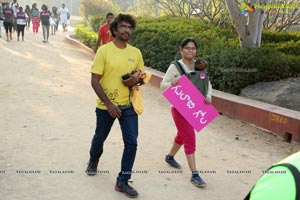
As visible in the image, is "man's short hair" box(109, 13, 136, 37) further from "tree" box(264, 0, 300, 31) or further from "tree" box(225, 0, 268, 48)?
"tree" box(264, 0, 300, 31)

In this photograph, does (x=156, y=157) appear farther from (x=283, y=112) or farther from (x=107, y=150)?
(x=283, y=112)

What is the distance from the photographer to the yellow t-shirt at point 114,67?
365 cm

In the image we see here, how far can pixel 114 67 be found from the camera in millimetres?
3672

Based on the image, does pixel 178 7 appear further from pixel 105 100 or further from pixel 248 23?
pixel 105 100

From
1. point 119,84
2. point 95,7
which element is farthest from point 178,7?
point 119,84

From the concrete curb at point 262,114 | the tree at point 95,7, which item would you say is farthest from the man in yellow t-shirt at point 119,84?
the tree at point 95,7

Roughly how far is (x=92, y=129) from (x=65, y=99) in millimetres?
1866

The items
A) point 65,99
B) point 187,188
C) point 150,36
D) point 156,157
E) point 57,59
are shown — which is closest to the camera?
point 187,188

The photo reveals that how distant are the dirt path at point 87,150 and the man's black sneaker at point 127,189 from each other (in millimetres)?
80

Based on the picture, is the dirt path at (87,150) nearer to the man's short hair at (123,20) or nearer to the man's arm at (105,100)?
the man's arm at (105,100)

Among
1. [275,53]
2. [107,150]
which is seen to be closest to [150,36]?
[275,53]

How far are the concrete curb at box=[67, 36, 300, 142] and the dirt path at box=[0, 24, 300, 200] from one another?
136 mm

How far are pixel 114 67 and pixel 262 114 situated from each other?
3.32 metres

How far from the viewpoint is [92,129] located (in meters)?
5.86
